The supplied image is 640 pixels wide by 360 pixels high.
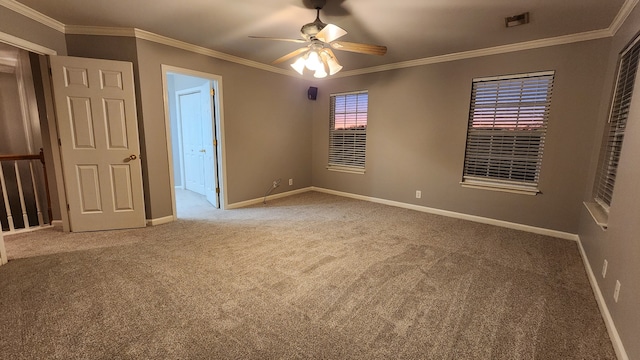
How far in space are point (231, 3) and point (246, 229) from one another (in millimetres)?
2535

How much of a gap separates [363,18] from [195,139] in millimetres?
3954

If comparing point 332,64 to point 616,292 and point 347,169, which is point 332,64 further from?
point 616,292

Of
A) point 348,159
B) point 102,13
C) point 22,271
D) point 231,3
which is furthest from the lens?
point 348,159

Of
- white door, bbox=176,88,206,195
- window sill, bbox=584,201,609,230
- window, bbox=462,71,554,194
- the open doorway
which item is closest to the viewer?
window sill, bbox=584,201,609,230

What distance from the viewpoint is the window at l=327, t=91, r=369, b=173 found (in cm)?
510

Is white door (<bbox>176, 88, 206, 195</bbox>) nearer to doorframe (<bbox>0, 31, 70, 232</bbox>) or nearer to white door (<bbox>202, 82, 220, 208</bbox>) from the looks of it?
white door (<bbox>202, 82, 220, 208</bbox>)

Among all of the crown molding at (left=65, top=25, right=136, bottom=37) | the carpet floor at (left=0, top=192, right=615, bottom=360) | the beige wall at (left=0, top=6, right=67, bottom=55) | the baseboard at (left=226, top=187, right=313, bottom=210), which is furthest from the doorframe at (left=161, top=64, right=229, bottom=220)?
the beige wall at (left=0, top=6, right=67, bottom=55)

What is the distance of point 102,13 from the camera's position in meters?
2.79

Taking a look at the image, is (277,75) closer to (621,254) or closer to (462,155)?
(462,155)

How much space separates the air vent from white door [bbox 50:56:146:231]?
14.0 feet

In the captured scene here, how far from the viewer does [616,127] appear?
2498mm

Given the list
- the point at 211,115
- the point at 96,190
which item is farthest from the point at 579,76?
the point at 96,190

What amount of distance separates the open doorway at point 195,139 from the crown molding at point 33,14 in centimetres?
109

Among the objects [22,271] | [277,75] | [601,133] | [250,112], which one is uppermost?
[277,75]
